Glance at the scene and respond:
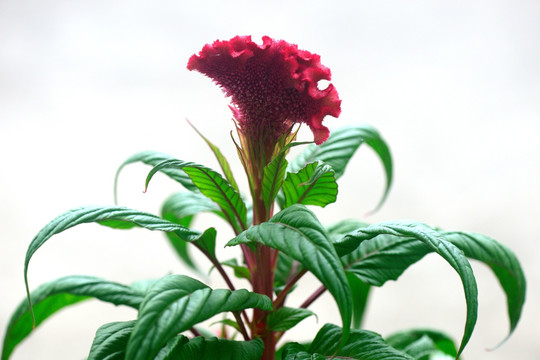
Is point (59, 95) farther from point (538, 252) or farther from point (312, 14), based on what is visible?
point (538, 252)

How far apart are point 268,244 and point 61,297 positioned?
44cm

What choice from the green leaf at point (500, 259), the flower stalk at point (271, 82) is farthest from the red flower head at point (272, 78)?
the green leaf at point (500, 259)

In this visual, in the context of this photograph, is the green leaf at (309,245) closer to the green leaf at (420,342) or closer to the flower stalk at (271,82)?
the flower stalk at (271,82)

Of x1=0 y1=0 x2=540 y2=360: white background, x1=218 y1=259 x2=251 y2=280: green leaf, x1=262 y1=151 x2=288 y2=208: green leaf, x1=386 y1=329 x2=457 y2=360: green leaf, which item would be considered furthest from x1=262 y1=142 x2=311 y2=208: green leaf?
x1=0 y1=0 x2=540 y2=360: white background

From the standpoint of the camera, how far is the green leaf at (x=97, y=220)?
0.55 m

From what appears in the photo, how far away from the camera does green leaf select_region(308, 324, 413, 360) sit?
0.61 meters

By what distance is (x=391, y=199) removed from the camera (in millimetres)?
1899

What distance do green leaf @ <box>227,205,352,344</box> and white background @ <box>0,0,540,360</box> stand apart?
122cm

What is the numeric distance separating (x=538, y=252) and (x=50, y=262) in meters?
1.62

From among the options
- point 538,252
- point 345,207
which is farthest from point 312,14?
point 538,252

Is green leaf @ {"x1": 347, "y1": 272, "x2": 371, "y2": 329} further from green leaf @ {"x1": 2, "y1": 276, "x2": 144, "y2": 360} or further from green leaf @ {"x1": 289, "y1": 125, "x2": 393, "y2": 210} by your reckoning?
green leaf @ {"x1": 2, "y1": 276, "x2": 144, "y2": 360}

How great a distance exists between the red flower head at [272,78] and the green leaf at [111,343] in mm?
280

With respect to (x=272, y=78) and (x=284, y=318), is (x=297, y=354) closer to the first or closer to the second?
(x=284, y=318)

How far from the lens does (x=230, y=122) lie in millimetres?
1790
